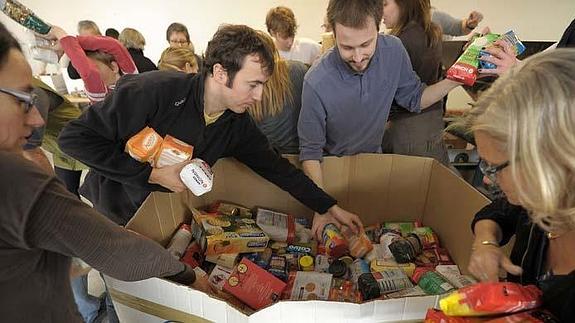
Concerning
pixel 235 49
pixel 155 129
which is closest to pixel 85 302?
pixel 155 129

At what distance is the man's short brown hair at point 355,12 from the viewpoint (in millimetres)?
1188

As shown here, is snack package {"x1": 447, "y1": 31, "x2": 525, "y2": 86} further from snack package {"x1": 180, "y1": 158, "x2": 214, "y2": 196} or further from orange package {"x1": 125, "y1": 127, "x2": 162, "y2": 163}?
orange package {"x1": 125, "y1": 127, "x2": 162, "y2": 163}

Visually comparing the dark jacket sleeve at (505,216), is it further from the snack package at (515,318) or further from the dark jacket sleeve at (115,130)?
the dark jacket sleeve at (115,130)

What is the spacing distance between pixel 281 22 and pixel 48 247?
8.07ft

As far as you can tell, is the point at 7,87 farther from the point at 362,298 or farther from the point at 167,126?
the point at 362,298

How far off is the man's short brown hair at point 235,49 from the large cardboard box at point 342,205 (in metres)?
0.41

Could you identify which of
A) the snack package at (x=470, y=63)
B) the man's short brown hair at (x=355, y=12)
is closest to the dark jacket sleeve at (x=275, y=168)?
the man's short brown hair at (x=355, y=12)

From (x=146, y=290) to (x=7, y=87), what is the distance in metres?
0.42

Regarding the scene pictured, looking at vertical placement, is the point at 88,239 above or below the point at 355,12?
below

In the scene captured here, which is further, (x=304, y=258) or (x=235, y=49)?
(x=304, y=258)

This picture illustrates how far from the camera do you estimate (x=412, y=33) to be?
152 centimetres

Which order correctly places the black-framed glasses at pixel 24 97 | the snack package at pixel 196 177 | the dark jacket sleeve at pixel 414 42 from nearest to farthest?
the black-framed glasses at pixel 24 97
the snack package at pixel 196 177
the dark jacket sleeve at pixel 414 42

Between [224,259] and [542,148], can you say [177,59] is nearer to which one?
[224,259]

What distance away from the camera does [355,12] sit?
1.19 metres
